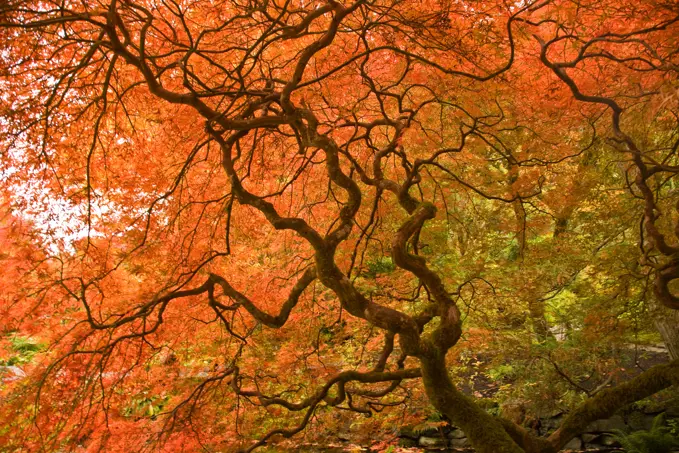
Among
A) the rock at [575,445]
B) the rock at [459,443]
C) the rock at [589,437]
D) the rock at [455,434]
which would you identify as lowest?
the rock at [575,445]

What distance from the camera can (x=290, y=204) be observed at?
3.70 m

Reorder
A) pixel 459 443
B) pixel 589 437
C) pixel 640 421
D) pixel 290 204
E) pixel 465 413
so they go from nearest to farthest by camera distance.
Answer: pixel 465 413, pixel 290 204, pixel 640 421, pixel 589 437, pixel 459 443

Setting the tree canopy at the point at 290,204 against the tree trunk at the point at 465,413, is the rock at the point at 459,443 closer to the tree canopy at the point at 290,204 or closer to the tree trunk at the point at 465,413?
the tree canopy at the point at 290,204

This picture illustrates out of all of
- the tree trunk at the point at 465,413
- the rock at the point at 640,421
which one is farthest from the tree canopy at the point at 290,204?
the rock at the point at 640,421

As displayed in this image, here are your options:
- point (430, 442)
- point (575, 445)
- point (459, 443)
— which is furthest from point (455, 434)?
point (575, 445)

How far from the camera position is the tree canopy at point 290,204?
2926mm

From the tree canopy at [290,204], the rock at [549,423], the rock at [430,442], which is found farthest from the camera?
the rock at [430,442]

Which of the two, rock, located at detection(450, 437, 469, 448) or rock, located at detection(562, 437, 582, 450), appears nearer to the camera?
rock, located at detection(562, 437, 582, 450)

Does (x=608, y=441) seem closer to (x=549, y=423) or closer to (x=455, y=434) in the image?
(x=549, y=423)

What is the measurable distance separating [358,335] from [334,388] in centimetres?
90

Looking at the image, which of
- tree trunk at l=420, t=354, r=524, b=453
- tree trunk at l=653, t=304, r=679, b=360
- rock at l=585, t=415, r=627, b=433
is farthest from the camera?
rock at l=585, t=415, r=627, b=433

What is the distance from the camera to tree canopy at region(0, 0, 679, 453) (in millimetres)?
2926

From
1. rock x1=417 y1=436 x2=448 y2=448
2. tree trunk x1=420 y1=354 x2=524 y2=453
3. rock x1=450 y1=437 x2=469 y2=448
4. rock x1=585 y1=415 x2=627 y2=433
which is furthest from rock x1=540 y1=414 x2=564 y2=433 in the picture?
tree trunk x1=420 y1=354 x2=524 y2=453

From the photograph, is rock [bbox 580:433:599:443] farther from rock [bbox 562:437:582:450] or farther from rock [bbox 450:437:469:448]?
rock [bbox 450:437:469:448]
